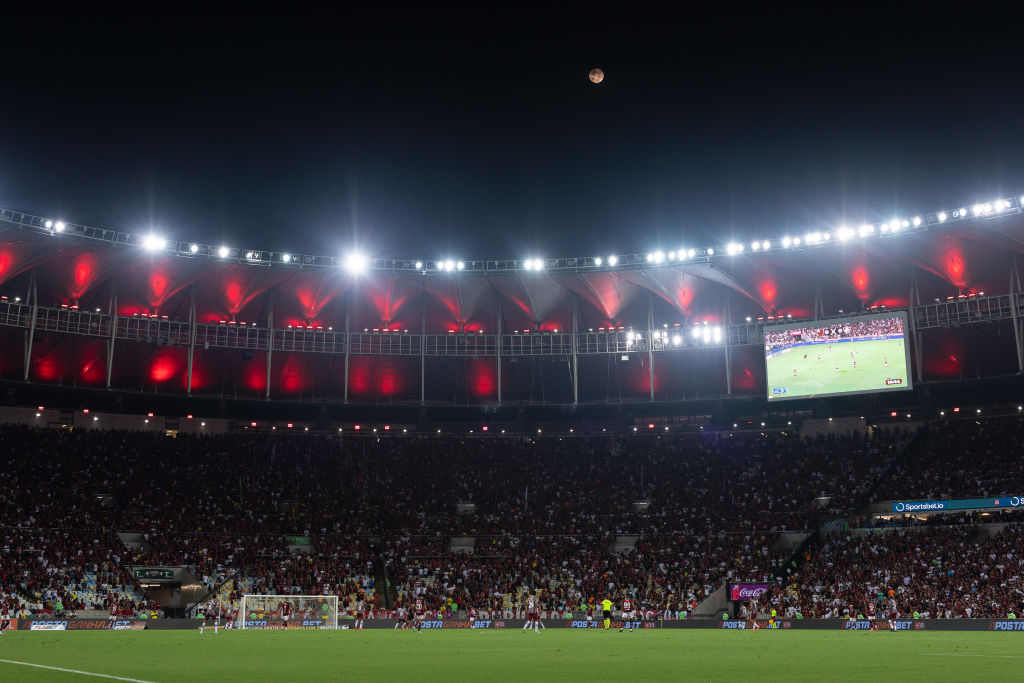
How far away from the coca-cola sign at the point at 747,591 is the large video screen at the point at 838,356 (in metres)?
13.2

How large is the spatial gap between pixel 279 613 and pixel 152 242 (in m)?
25.0

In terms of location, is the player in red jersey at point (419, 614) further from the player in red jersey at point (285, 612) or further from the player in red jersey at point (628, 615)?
the player in red jersey at point (628, 615)

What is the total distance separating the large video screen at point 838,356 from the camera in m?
54.6

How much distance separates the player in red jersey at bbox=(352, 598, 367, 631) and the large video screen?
28.2m

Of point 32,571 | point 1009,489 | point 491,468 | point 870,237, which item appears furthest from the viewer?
point 491,468

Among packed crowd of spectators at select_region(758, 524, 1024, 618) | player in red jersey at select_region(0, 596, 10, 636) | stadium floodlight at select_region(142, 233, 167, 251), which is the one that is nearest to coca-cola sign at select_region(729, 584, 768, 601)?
packed crowd of spectators at select_region(758, 524, 1024, 618)

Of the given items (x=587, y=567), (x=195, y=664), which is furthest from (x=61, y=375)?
(x=195, y=664)

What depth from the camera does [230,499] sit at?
197 feet

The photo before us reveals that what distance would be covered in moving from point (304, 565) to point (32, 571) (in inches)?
561

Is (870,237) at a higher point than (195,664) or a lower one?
higher

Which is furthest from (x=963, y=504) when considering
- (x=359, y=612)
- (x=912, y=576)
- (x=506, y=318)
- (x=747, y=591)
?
(x=359, y=612)

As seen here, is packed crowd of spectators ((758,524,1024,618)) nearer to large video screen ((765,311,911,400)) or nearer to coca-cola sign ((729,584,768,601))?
coca-cola sign ((729,584,768,601))

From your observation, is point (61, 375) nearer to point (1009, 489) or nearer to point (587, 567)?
point (587, 567)

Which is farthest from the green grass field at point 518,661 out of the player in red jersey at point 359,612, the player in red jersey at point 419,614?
the player in red jersey at point 359,612
